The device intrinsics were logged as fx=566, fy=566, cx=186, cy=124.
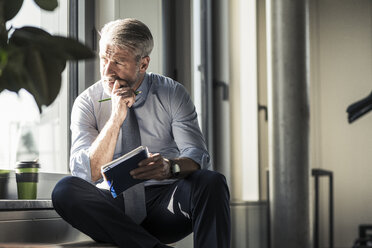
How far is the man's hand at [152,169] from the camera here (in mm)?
1785

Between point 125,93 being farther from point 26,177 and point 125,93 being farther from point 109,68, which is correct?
point 26,177

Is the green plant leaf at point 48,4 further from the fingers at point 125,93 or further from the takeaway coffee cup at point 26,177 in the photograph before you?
the takeaway coffee cup at point 26,177

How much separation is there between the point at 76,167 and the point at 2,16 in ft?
5.12

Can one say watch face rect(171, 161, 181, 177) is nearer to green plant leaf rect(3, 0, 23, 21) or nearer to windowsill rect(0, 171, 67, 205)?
windowsill rect(0, 171, 67, 205)

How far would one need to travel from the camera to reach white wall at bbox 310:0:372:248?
4.68 metres

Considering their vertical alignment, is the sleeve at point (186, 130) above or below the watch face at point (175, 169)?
above

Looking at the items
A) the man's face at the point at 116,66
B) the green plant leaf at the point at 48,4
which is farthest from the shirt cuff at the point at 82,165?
the green plant leaf at the point at 48,4

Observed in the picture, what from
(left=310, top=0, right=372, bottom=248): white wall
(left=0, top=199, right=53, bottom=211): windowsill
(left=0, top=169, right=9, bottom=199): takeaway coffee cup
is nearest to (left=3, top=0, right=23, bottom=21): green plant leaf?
(left=0, top=199, right=53, bottom=211): windowsill

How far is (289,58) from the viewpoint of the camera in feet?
12.2

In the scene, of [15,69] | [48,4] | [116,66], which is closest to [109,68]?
[116,66]

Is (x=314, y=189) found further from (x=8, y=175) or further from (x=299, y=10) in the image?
(x=8, y=175)

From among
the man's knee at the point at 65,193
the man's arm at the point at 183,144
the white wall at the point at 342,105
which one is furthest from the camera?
the white wall at the point at 342,105

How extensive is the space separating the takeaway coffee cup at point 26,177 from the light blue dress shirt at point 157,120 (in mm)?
172

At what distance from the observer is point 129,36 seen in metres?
2.10
